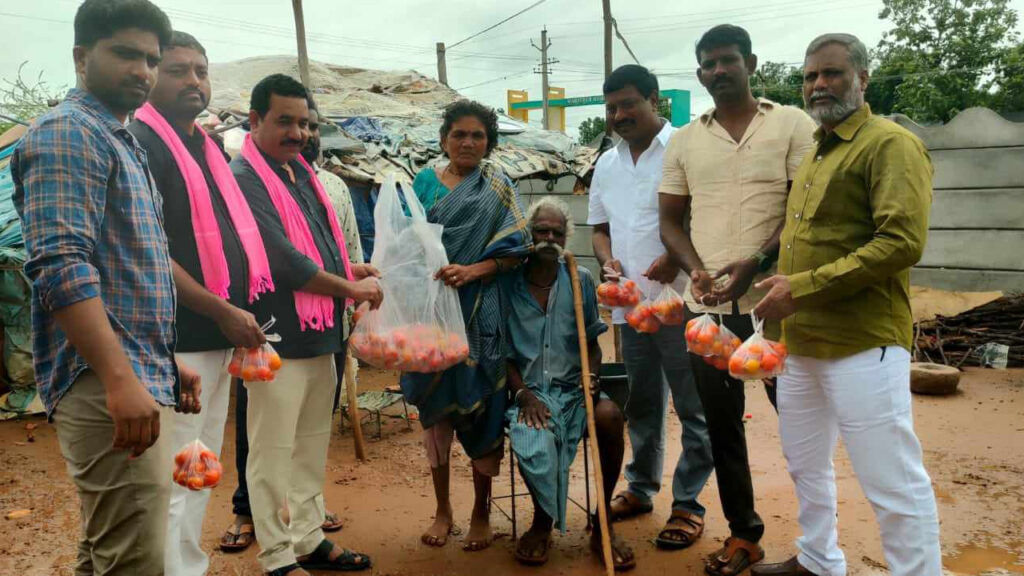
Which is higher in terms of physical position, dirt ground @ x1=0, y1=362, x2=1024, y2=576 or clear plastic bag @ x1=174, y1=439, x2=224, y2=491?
clear plastic bag @ x1=174, y1=439, x2=224, y2=491

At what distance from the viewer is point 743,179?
316cm

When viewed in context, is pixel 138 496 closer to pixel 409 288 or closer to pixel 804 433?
pixel 409 288

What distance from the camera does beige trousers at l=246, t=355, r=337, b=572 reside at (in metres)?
3.07

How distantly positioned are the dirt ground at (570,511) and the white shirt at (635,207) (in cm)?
120

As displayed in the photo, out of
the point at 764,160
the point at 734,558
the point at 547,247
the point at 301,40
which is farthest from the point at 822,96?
the point at 301,40

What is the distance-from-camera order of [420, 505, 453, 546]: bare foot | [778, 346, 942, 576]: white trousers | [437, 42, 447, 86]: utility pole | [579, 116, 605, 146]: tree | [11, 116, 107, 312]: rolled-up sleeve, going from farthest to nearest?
[579, 116, 605, 146]: tree, [437, 42, 447, 86]: utility pole, [420, 505, 453, 546]: bare foot, [778, 346, 942, 576]: white trousers, [11, 116, 107, 312]: rolled-up sleeve

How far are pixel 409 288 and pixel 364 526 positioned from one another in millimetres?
1466

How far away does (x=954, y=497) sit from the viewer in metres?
4.21

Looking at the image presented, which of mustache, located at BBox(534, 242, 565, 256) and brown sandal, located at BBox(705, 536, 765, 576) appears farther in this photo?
mustache, located at BBox(534, 242, 565, 256)

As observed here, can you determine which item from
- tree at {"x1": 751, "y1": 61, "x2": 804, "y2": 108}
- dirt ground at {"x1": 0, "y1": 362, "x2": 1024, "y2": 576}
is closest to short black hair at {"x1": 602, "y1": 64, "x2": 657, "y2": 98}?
dirt ground at {"x1": 0, "y1": 362, "x2": 1024, "y2": 576}

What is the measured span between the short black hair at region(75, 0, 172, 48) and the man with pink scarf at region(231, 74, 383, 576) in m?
1.19

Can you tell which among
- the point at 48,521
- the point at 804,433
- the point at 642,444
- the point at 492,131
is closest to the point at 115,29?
the point at 492,131

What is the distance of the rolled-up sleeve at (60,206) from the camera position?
1683 mm

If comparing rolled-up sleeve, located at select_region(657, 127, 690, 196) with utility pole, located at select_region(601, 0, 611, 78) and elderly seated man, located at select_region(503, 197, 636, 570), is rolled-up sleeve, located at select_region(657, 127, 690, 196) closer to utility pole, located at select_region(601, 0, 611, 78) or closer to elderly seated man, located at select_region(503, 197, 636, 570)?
elderly seated man, located at select_region(503, 197, 636, 570)
